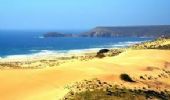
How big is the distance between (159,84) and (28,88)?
952 centimetres

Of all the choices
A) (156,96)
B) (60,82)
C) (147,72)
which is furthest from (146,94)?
(147,72)

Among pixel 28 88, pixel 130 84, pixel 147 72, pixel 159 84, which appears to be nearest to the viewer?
pixel 28 88

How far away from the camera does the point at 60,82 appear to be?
2717cm

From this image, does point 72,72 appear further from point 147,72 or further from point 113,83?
point 147,72

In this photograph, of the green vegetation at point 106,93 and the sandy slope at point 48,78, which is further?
the sandy slope at point 48,78

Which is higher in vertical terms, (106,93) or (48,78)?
(48,78)

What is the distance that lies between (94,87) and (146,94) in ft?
9.30

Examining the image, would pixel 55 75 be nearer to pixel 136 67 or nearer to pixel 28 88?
pixel 28 88

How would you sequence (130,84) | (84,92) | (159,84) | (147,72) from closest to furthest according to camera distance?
(84,92), (130,84), (159,84), (147,72)

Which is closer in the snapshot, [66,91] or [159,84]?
[66,91]

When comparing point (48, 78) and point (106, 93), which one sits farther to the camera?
point (48, 78)

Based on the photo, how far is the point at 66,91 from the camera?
25141 mm

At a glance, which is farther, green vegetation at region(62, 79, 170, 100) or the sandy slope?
the sandy slope

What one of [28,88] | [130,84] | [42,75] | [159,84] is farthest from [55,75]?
[159,84]
